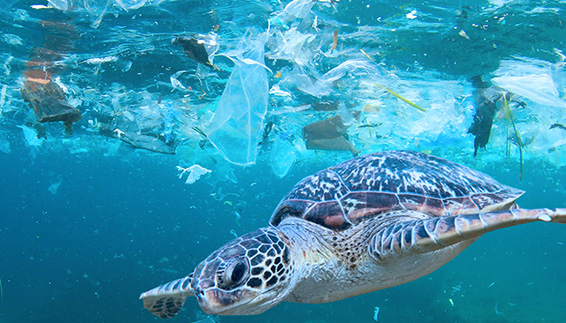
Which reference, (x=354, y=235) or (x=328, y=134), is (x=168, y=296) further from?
(x=328, y=134)

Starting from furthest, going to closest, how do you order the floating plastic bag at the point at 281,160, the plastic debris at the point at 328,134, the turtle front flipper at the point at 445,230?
the floating plastic bag at the point at 281,160
the plastic debris at the point at 328,134
the turtle front flipper at the point at 445,230

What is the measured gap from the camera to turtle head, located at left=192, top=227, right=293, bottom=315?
219 cm

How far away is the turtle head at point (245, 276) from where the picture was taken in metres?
2.19

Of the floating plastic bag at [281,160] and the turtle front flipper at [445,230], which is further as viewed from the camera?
the floating plastic bag at [281,160]

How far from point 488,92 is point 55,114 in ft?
39.8

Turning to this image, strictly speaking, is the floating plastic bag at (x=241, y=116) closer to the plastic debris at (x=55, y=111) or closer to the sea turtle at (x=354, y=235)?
the sea turtle at (x=354, y=235)

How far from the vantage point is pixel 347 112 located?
12.7 metres

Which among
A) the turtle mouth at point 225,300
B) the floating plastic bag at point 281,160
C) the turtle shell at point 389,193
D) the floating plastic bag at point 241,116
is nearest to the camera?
the turtle mouth at point 225,300

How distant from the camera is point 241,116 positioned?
16.4 ft

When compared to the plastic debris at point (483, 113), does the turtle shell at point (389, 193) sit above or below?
above

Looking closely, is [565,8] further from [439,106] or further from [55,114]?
[55,114]

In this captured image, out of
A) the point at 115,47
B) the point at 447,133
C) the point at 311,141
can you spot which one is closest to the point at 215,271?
the point at 115,47

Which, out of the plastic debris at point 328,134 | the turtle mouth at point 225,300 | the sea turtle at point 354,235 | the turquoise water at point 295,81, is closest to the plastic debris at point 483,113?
the turquoise water at point 295,81

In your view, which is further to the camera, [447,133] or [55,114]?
[447,133]
